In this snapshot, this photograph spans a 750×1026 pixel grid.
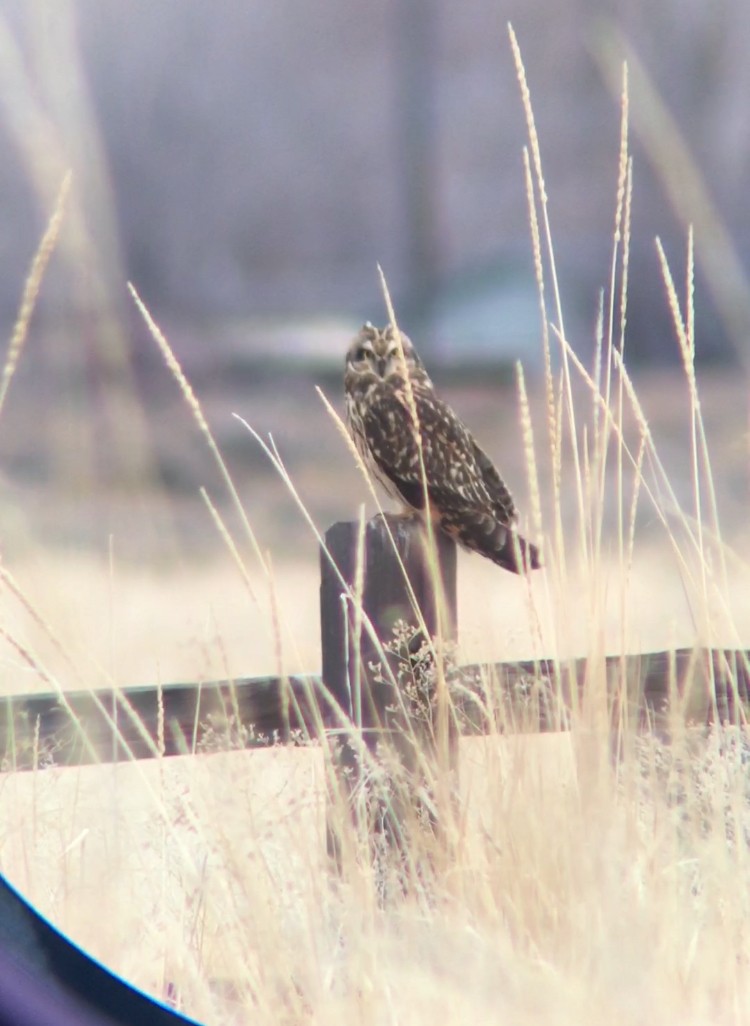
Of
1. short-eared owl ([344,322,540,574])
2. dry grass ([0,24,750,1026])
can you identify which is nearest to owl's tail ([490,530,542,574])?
short-eared owl ([344,322,540,574])

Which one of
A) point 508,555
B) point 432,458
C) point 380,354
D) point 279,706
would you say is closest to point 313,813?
point 279,706

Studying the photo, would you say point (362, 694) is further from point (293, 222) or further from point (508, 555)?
point (293, 222)

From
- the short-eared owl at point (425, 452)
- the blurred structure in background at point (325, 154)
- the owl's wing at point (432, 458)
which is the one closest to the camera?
the blurred structure in background at point (325, 154)

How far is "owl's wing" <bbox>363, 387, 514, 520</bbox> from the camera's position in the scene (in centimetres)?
140

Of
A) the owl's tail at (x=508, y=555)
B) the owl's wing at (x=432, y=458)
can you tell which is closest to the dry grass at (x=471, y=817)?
the owl's tail at (x=508, y=555)

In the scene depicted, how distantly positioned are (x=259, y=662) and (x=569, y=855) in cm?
34

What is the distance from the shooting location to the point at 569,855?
1.02m

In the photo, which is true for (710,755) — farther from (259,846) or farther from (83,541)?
(83,541)

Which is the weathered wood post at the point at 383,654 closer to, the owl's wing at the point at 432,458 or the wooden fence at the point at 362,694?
the wooden fence at the point at 362,694

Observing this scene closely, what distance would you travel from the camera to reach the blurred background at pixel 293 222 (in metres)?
0.88

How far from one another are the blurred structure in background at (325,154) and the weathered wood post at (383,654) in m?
0.36

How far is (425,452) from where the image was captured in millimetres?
1657

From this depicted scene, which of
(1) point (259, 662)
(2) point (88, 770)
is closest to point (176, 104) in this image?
(1) point (259, 662)

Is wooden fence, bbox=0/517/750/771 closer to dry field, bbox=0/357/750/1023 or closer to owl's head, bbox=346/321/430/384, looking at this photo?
dry field, bbox=0/357/750/1023
